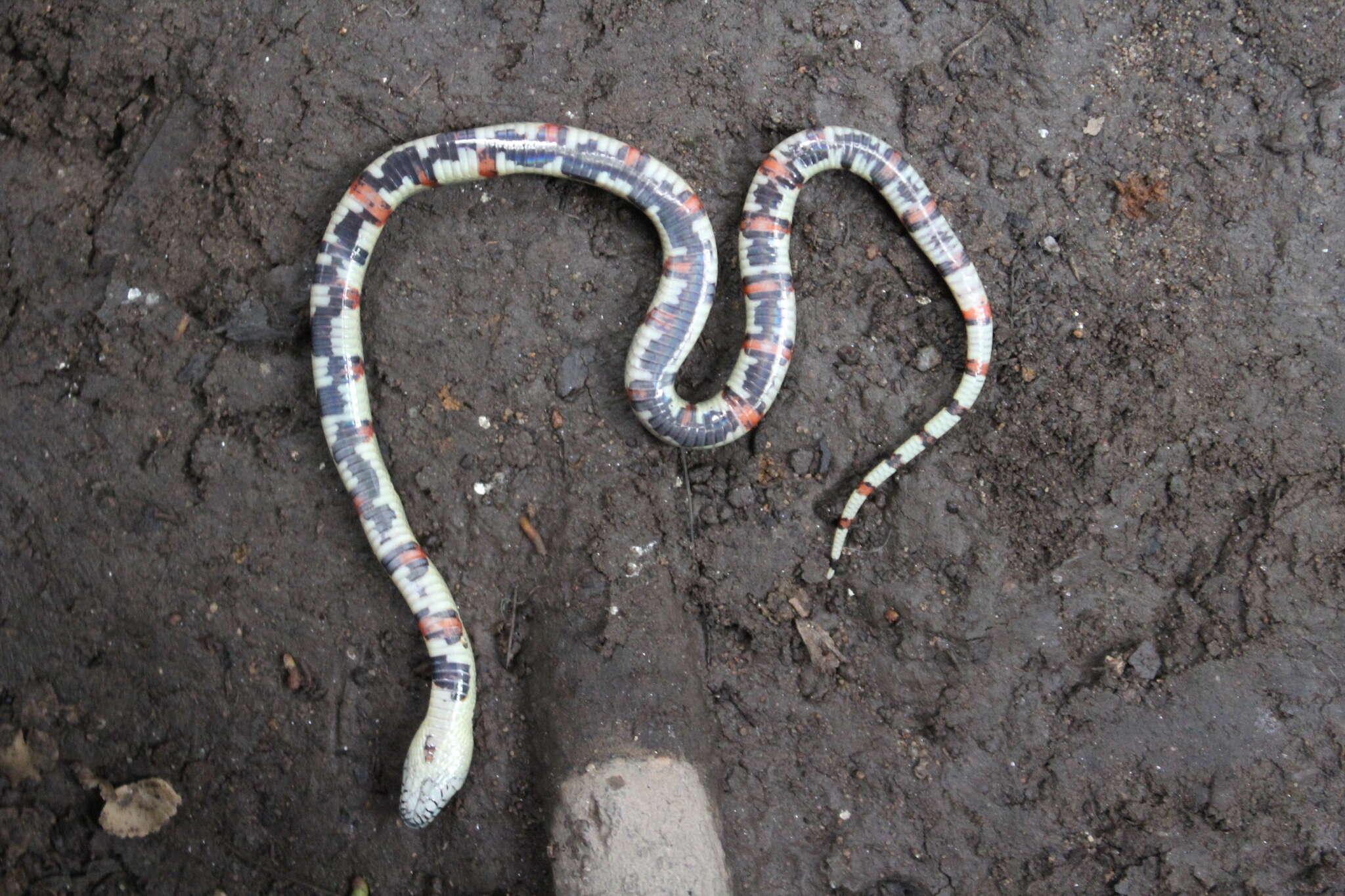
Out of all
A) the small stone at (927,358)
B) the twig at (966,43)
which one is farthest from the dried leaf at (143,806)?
the twig at (966,43)

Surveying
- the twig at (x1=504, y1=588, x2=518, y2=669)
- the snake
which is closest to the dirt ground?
the twig at (x1=504, y1=588, x2=518, y2=669)

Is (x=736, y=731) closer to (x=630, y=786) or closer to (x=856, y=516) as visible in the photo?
(x=630, y=786)

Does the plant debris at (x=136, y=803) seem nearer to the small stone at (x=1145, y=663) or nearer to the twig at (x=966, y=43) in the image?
the small stone at (x=1145, y=663)

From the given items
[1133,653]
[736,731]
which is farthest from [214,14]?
[1133,653]

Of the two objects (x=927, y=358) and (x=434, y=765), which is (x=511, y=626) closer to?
(x=434, y=765)

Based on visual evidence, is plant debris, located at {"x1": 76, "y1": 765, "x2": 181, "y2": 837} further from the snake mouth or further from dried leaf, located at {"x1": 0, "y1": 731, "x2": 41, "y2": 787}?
the snake mouth

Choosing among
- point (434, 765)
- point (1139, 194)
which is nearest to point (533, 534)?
point (434, 765)
